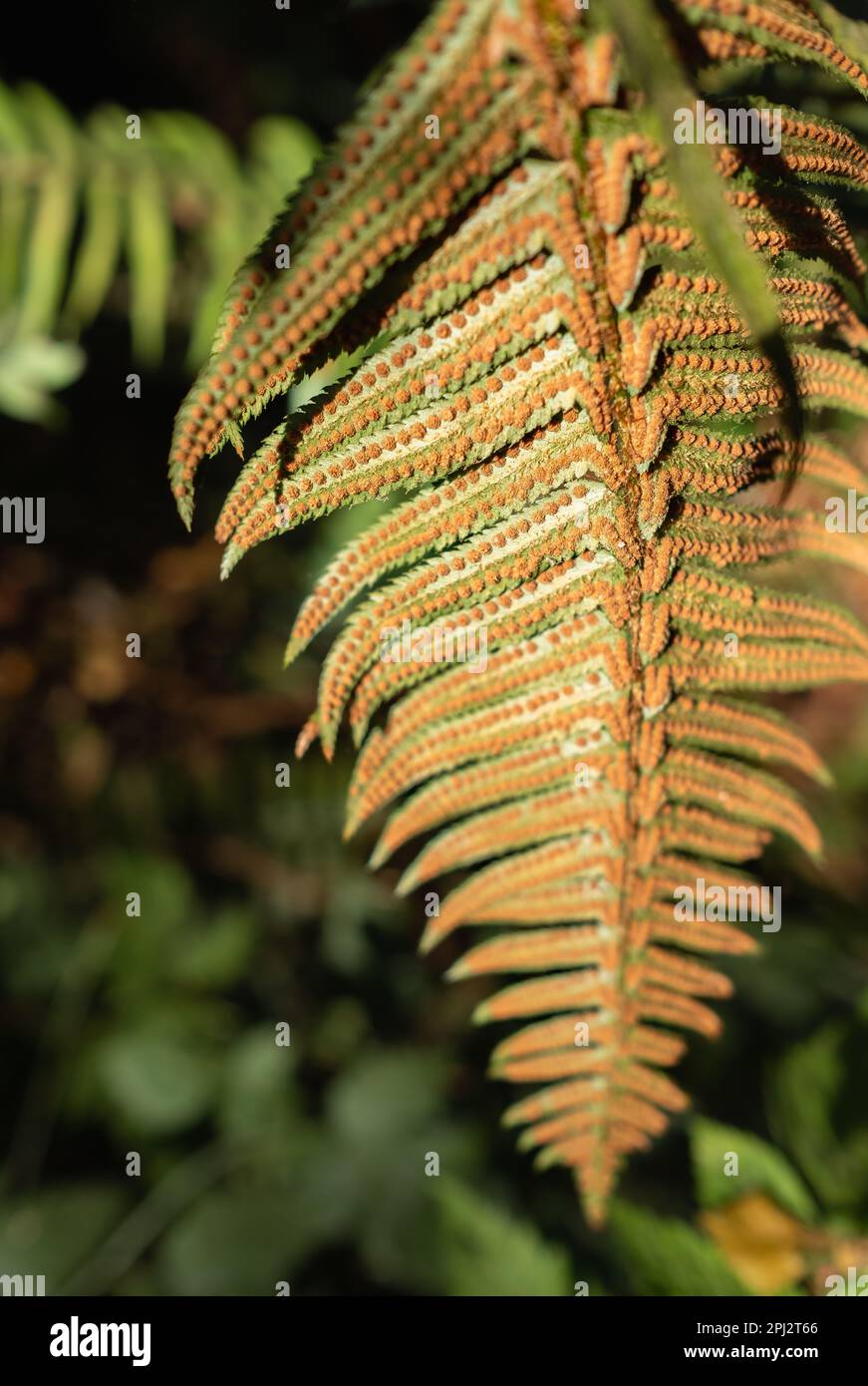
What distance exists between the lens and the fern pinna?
2.41ft

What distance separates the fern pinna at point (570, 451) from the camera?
735mm

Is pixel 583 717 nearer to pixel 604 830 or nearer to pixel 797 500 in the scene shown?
pixel 604 830

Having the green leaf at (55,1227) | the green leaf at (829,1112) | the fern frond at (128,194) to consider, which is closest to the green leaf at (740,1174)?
the green leaf at (829,1112)

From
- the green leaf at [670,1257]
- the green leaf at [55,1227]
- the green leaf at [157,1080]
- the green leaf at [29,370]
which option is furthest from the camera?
the green leaf at [157,1080]

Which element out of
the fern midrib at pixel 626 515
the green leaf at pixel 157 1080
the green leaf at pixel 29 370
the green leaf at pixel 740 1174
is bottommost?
the green leaf at pixel 740 1174

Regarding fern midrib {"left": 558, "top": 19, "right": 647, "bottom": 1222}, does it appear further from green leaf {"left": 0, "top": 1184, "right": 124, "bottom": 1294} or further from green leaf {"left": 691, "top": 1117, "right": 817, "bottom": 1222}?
green leaf {"left": 0, "top": 1184, "right": 124, "bottom": 1294}

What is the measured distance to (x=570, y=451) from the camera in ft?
3.08

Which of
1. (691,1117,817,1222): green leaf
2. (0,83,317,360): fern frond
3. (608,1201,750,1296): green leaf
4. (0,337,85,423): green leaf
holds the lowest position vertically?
(608,1201,750,1296): green leaf

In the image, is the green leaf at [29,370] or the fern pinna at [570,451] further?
the green leaf at [29,370]

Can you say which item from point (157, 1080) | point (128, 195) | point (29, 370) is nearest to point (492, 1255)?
point (157, 1080)

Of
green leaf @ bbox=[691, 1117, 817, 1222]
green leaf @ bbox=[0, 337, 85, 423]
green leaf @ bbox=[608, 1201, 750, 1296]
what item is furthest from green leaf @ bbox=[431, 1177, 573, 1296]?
green leaf @ bbox=[0, 337, 85, 423]

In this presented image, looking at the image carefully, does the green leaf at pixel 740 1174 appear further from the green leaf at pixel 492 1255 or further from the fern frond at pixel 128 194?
the fern frond at pixel 128 194

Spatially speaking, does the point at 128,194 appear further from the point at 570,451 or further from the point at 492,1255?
the point at 492,1255

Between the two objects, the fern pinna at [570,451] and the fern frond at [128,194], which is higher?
the fern frond at [128,194]
